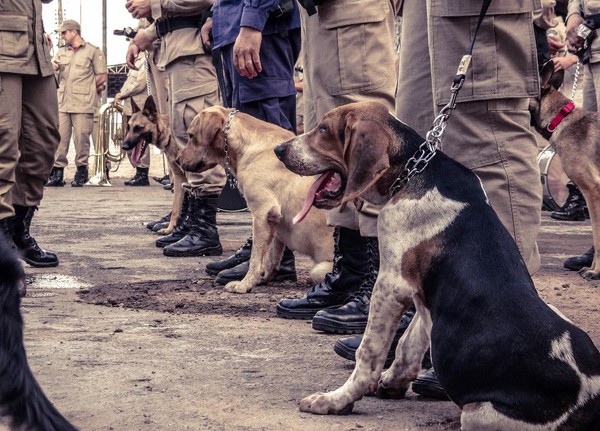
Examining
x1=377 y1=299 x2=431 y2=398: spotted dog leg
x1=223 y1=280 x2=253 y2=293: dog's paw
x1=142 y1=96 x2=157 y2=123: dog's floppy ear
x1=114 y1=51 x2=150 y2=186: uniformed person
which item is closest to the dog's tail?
x1=377 y1=299 x2=431 y2=398: spotted dog leg

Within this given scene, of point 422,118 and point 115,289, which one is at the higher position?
point 422,118

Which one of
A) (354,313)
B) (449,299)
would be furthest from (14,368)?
(354,313)

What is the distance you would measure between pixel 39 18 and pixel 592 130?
13.2 ft

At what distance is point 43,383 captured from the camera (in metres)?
3.46

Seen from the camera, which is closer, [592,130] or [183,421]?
[183,421]

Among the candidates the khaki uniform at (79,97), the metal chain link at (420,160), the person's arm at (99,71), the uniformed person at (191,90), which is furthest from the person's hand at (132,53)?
the person's arm at (99,71)

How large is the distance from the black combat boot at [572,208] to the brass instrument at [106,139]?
30.5 ft

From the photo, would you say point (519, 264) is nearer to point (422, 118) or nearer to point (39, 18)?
point (422, 118)

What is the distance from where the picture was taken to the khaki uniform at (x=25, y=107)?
5.87 metres

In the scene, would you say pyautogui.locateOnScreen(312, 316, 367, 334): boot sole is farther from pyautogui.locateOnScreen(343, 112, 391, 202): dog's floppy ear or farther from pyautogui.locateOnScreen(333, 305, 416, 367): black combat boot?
pyautogui.locateOnScreen(343, 112, 391, 202): dog's floppy ear

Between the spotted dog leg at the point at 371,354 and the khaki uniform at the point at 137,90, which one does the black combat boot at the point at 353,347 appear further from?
the khaki uniform at the point at 137,90

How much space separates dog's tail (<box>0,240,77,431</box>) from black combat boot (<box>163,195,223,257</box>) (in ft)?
17.3

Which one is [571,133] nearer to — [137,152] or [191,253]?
[191,253]

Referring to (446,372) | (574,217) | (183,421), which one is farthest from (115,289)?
(574,217)
